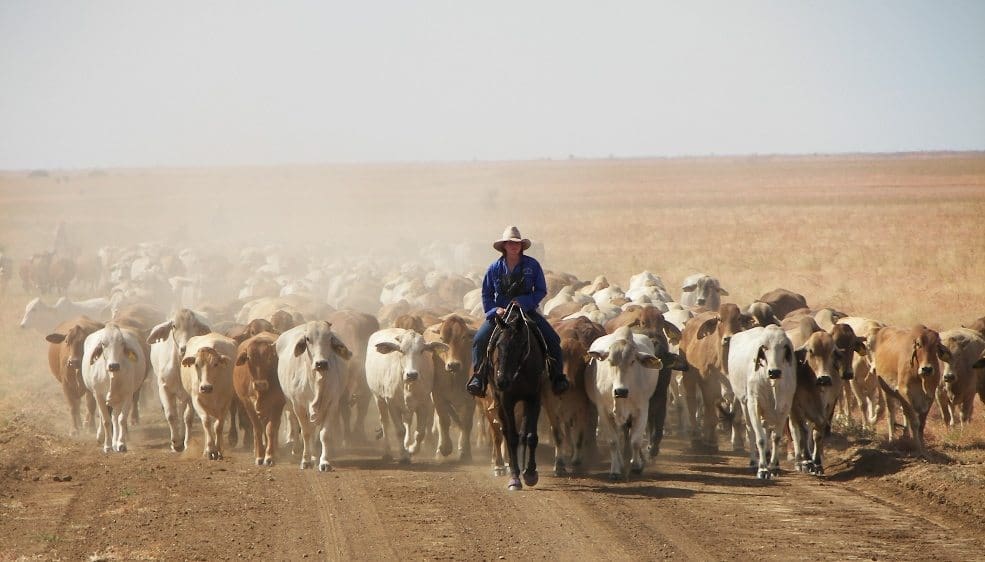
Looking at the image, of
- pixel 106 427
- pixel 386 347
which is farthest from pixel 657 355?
pixel 106 427

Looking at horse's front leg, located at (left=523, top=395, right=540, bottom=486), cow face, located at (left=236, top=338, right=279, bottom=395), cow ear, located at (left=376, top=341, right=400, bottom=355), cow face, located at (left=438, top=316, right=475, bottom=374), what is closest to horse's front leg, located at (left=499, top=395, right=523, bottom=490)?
Result: horse's front leg, located at (left=523, top=395, right=540, bottom=486)

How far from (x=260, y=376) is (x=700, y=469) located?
574 centimetres

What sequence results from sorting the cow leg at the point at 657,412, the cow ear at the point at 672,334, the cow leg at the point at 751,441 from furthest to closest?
the cow ear at the point at 672,334 < the cow leg at the point at 657,412 < the cow leg at the point at 751,441

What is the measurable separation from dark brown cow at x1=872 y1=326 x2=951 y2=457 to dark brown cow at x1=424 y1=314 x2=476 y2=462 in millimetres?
5575

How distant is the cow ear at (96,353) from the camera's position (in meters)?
17.4

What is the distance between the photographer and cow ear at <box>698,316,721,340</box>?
56.0 feet

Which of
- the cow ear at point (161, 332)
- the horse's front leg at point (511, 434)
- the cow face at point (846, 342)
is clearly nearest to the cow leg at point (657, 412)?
the cow face at point (846, 342)

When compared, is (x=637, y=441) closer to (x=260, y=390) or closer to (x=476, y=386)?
(x=476, y=386)

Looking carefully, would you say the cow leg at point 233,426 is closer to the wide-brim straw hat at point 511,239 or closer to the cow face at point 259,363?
the cow face at point 259,363

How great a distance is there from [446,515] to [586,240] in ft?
164

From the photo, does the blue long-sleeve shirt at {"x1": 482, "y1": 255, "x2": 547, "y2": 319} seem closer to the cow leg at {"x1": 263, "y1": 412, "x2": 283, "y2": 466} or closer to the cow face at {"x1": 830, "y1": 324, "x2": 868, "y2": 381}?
the cow leg at {"x1": 263, "y1": 412, "x2": 283, "y2": 466}

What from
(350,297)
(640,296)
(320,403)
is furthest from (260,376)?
(350,297)

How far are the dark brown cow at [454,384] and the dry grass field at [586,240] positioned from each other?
2.32 meters

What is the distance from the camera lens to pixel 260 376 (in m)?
16.1
